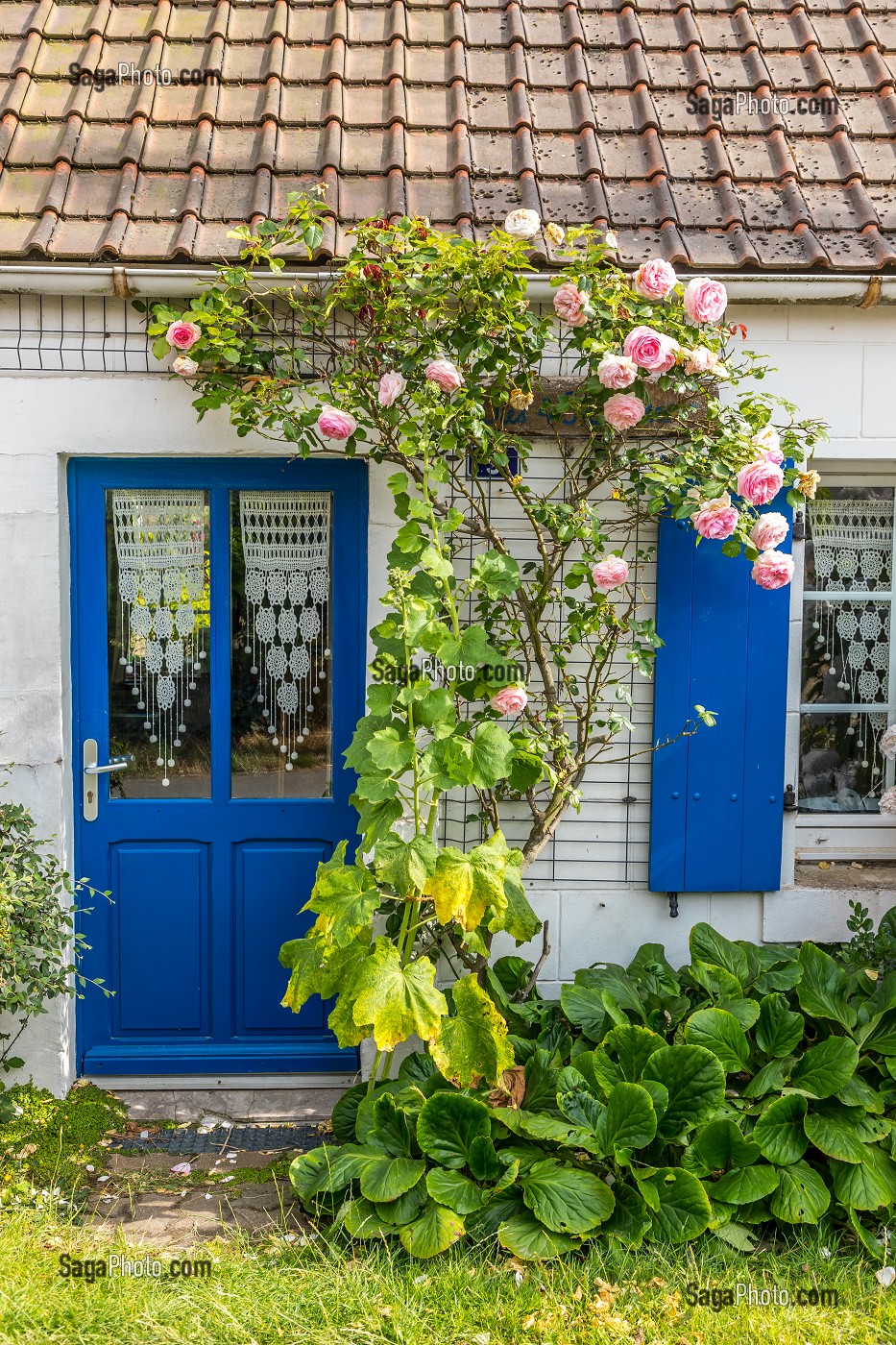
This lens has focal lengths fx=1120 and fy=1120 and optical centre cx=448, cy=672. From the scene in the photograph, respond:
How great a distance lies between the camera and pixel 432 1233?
3242mm

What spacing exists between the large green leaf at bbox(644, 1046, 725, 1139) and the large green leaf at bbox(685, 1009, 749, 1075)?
13cm

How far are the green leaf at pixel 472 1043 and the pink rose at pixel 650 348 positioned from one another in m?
2.08

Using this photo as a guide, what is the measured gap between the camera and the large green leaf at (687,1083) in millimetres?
3457

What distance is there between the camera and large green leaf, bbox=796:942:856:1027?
3820 mm

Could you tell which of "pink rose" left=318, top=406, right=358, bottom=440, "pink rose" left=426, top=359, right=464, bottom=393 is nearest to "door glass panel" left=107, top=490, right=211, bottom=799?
"pink rose" left=318, top=406, right=358, bottom=440

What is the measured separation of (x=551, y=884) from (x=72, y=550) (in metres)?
2.28

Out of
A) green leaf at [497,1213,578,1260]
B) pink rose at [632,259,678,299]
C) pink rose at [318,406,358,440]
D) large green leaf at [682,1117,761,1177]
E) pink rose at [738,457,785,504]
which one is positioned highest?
pink rose at [632,259,678,299]

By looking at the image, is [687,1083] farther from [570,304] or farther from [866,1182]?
[570,304]

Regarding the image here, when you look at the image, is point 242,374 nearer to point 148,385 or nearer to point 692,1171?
point 148,385

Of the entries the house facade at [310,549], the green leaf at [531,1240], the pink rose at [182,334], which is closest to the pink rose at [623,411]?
the house facade at [310,549]

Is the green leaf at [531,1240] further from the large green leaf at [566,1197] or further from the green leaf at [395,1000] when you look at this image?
the green leaf at [395,1000]

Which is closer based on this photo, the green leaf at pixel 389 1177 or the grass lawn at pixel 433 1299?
the grass lawn at pixel 433 1299

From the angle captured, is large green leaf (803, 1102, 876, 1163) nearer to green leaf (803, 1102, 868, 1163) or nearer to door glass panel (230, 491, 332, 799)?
green leaf (803, 1102, 868, 1163)

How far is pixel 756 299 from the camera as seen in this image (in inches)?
166
